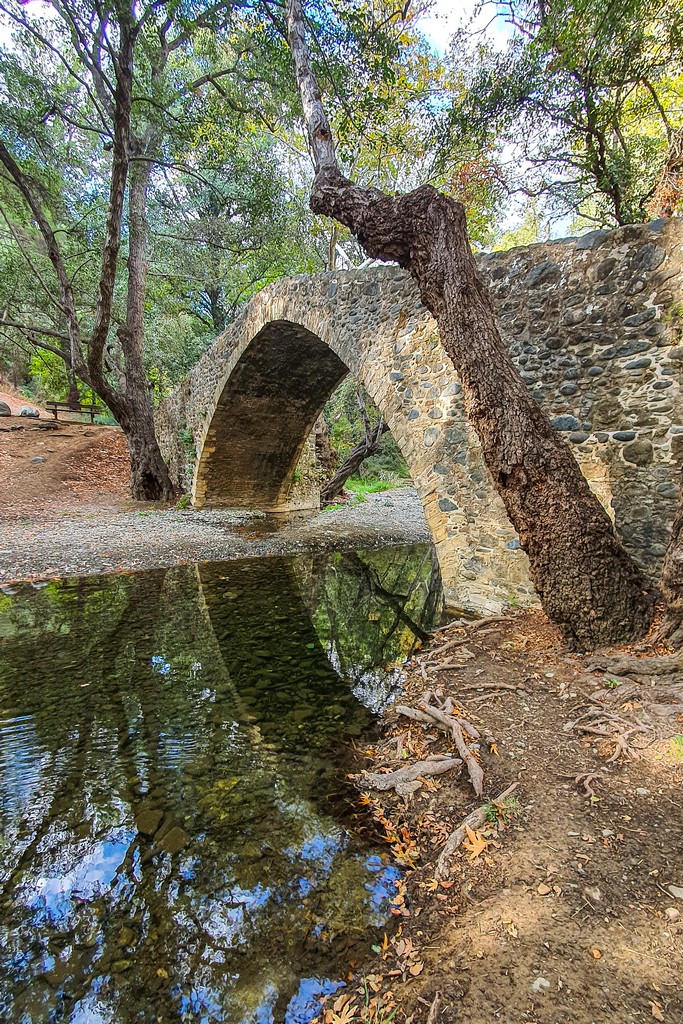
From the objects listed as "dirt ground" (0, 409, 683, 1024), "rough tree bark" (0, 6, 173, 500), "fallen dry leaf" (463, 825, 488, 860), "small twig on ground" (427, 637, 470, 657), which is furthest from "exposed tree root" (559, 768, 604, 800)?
"rough tree bark" (0, 6, 173, 500)

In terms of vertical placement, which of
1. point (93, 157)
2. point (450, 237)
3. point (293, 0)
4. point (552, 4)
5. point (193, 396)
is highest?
point (93, 157)

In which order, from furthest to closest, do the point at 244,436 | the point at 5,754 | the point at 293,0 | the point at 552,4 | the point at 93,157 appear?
the point at 93,157 < the point at 244,436 < the point at 552,4 < the point at 293,0 < the point at 5,754

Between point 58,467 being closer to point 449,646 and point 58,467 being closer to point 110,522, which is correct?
point 110,522

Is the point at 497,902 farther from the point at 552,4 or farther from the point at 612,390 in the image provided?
the point at 552,4

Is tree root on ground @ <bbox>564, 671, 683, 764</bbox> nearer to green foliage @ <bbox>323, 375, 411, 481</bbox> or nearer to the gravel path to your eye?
the gravel path

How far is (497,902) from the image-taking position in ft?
6.01

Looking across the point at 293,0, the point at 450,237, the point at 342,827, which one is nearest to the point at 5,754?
the point at 342,827

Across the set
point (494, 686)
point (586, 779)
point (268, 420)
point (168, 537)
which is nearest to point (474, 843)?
point (586, 779)

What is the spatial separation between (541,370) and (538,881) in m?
3.71

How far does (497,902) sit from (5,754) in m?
2.87

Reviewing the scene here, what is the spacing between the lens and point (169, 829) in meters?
2.49

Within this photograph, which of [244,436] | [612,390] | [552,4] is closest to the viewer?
[612,390]

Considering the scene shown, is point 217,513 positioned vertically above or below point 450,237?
below

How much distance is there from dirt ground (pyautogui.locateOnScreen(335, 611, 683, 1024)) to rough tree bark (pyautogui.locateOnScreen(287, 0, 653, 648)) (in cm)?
53
